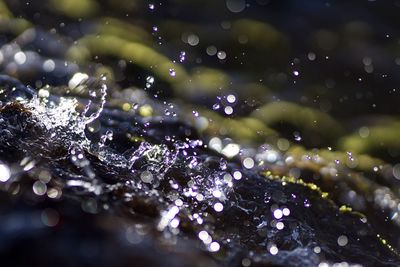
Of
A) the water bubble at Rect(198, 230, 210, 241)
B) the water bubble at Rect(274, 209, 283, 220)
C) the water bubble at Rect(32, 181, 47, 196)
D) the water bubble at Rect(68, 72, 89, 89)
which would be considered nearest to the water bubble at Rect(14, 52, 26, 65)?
the water bubble at Rect(68, 72, 89, 89)

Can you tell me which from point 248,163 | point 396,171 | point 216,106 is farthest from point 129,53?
point 396,171

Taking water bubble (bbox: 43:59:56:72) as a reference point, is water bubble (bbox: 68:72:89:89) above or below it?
below

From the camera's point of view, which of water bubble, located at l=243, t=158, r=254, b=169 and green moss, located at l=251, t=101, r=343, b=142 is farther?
green moss, located at l=251, t=101, r=343, b=142

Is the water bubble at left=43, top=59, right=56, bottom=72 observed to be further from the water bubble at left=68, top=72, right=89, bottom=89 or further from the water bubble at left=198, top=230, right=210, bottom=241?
the water bubble at left=198, top=230, right=210, bottom=241

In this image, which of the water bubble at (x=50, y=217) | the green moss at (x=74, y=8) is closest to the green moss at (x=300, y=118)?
the green moss at (x=74, y=8)

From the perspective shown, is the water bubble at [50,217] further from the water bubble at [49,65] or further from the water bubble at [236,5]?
the water bubble at [236,5]

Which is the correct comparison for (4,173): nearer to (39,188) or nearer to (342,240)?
(39,188)

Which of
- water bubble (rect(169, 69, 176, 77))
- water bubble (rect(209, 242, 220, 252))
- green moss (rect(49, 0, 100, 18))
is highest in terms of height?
water bubble (rect(209, 242, 220, 252))

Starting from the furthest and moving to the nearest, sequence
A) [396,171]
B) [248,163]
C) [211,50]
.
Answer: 1. [211,50]
2. [396,171]
3. [248,163]

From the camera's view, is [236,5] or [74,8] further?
[74,8]

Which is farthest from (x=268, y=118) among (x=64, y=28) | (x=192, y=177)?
(x=64, y=28)

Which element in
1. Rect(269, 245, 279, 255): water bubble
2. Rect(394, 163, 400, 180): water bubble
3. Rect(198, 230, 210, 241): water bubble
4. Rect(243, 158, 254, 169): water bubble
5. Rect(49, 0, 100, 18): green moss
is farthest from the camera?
Rect(49, 0, 100, 18): green moss
